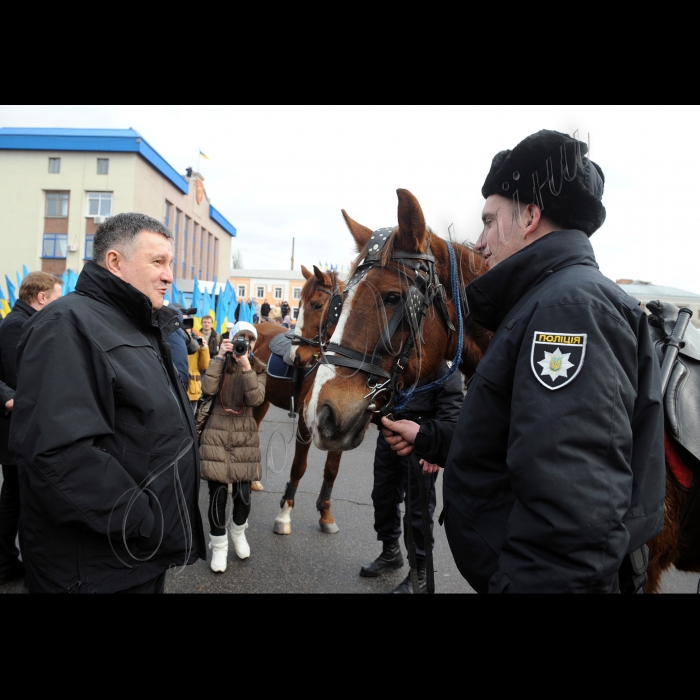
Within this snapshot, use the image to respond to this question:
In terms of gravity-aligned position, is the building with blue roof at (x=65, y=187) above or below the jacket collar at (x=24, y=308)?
above

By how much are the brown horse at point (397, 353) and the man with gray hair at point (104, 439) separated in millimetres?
620

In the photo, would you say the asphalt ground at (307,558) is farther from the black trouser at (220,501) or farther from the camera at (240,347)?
the camera at (240,347)

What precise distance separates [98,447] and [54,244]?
38.1 metres

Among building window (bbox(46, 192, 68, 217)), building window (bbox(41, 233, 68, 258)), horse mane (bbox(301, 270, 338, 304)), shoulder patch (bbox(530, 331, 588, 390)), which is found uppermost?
building window (bbox(46, 192, 68, 217))

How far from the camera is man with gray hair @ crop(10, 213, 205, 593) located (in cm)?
147

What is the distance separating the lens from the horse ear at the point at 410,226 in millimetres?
2020

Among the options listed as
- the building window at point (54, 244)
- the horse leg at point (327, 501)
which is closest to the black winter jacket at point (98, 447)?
the horse leg at point (327, 501)

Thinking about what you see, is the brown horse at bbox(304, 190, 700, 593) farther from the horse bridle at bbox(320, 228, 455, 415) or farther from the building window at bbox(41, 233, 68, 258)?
the building window at bbox(41, 233, 68, 258)

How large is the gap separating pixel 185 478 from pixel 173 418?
28 cm

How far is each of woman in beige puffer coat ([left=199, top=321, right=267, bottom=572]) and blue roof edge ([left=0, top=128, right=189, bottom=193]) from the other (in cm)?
3277

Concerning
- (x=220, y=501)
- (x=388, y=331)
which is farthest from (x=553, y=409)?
(x=220, y=501)

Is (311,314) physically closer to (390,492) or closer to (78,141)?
(390,492)

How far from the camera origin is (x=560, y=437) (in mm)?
930

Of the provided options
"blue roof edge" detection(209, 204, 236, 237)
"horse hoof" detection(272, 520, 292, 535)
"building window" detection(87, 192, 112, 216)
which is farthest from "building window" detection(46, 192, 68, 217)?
"horse hoof" detection(272, 520, 292, 535)
